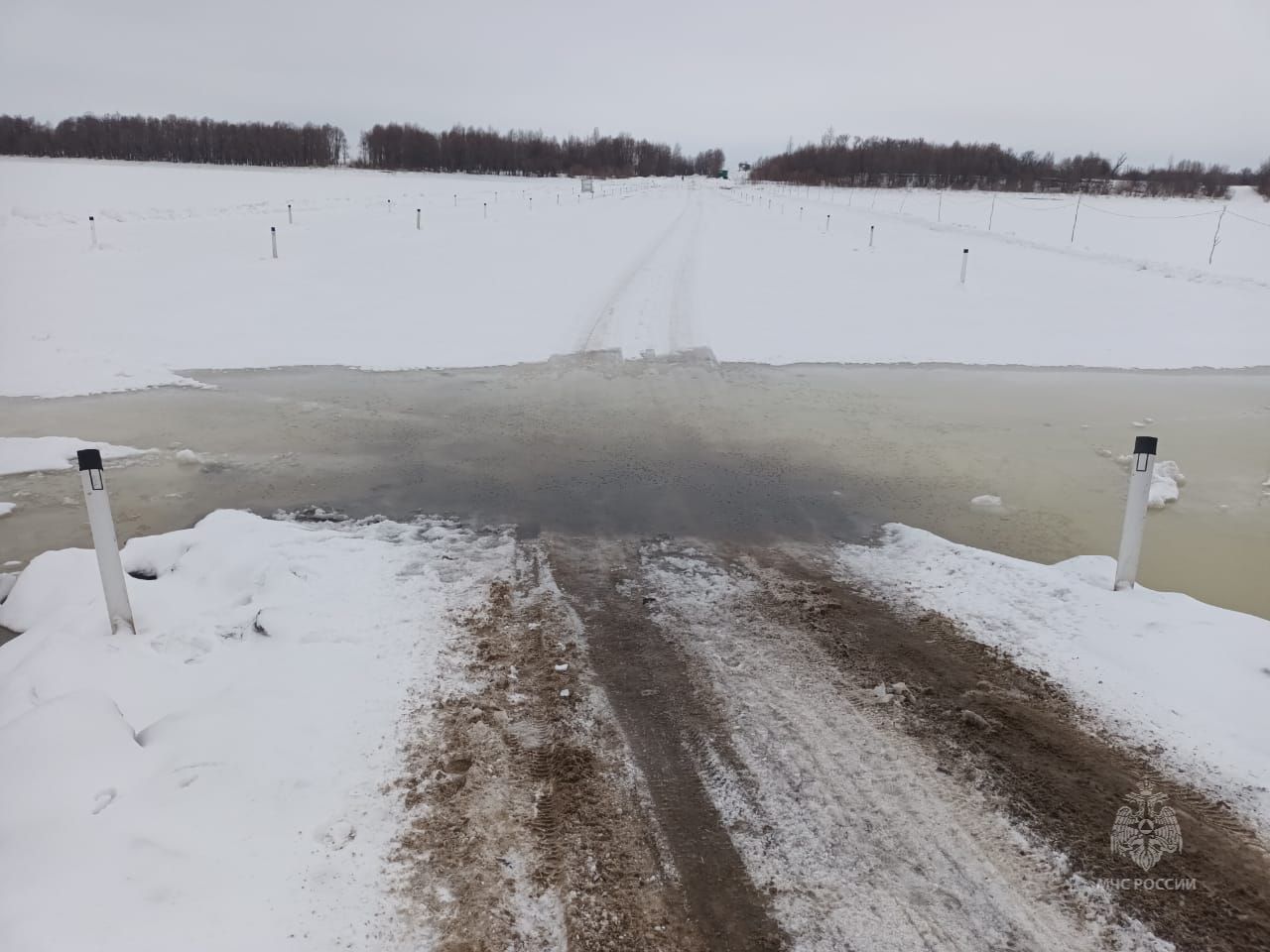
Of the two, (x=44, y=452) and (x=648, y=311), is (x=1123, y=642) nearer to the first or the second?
(x=44, y=452)

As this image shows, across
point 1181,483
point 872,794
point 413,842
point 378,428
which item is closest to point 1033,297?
point 1181,483

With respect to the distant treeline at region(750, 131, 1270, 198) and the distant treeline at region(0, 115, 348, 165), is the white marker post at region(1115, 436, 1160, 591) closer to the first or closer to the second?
the distant treeline at region(750, 131, 1270, 198)

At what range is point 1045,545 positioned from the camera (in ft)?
20.8

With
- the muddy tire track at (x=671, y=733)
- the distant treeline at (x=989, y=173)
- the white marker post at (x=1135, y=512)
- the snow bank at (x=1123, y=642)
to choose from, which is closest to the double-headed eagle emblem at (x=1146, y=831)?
the snow bank at (x=1123, y=642)

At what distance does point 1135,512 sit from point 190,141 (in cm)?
11434

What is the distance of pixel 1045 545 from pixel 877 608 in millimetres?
2000

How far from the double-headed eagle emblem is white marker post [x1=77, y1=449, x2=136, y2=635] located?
190 inches

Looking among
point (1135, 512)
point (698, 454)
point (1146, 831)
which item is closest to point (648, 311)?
point (698, 454)

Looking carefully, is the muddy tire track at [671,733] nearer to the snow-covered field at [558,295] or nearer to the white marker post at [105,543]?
the white marker post at [105,543]

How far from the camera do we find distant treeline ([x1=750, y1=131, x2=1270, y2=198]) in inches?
2613

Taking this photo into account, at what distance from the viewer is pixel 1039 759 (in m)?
3.76

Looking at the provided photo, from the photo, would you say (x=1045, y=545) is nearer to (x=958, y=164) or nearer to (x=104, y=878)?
(x=104, y=878)

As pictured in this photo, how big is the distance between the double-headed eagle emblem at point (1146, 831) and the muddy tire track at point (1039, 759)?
0.03 m
